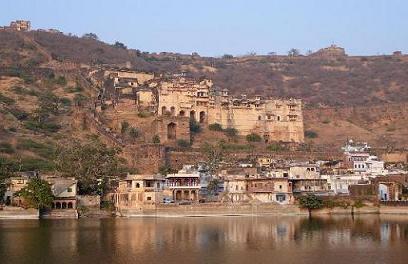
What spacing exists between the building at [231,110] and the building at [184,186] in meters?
17.2

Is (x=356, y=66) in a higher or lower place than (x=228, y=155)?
higher

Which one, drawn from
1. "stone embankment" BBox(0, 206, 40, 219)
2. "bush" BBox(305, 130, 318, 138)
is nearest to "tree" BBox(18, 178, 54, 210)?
"stone embankment" BBox(0, 206, 40, 219)

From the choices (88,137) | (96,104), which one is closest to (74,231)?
(88,137)

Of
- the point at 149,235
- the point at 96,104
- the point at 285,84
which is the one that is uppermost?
the point at 285,84

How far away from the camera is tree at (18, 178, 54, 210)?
161 ft

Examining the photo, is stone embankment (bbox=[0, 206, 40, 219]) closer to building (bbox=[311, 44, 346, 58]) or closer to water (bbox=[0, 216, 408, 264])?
water (bbox=[0, 216, 408, 264])

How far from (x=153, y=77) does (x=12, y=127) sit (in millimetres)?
19572

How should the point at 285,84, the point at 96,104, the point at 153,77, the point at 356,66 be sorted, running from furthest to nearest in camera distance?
the point at 356,66 → the point at 285,84 → the point at 153,77 → the point at 96,104

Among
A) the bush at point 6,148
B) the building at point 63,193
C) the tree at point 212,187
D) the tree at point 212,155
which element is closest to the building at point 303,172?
the tree at point 212,187

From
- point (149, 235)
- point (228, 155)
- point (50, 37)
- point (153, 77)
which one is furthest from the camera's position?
point (50, 37)

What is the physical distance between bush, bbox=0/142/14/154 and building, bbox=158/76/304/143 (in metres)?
14.3

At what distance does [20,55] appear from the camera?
92062mm

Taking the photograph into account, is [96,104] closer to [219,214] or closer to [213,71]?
[219,214]

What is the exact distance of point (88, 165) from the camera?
55.8m
